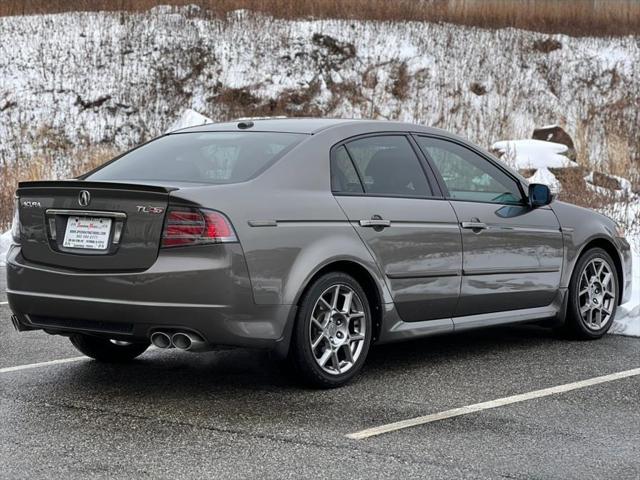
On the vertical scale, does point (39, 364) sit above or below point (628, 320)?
below

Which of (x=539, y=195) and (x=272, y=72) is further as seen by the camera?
(x=272, y=72)

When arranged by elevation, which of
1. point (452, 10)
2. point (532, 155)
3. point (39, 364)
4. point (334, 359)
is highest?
point (452, 10)

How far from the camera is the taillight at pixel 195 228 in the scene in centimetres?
571

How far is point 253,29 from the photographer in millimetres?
30281

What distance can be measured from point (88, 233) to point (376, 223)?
1.64m

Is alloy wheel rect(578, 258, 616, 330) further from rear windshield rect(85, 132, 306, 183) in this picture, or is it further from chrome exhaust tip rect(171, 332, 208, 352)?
chrome exhaust tip rect(171, 332, 208, 352)

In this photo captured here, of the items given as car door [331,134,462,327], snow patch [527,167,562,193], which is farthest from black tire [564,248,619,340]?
snow patch [527,167,562,193]

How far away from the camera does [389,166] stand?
689 cm

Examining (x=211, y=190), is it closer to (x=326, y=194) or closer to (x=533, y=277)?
(x=326, y=194)

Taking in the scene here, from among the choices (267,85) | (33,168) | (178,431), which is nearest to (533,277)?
(178,431)

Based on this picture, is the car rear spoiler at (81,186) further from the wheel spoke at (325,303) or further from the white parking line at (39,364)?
the white parking line at (39,364)

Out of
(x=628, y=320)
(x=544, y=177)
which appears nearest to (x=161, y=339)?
A: (x=628, y=320)

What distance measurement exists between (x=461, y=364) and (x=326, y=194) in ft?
5.39

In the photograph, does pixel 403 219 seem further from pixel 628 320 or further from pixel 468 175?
pixel 628 320
